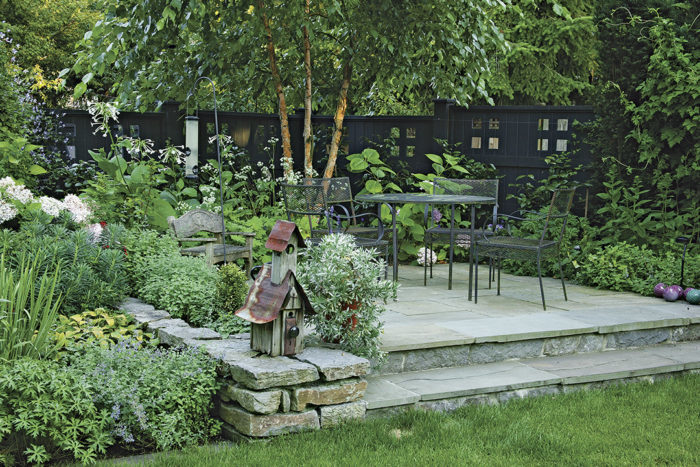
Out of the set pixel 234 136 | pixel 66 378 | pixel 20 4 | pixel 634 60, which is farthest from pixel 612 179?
pixel 20 4

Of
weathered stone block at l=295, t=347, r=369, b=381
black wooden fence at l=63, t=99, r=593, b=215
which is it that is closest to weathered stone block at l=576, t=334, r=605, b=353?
weathered stone block at l=295, t=347, r=369, b=381

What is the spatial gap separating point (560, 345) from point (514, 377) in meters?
0.67

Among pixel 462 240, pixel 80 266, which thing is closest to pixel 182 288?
pixel 80 266

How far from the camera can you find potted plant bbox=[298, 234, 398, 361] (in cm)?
367

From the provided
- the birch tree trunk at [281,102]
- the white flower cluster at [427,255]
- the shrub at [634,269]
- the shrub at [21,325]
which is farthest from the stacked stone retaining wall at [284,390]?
the birch tree trunk at [281,102]

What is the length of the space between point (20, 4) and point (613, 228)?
1446 centimetres

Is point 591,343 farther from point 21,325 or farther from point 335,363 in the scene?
point 21,325

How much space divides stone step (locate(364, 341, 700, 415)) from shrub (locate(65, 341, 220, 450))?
2.58ft

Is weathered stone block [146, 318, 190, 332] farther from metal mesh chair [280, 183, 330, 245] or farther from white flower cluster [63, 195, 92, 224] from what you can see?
metal mesh chair [280, 183, 330, 245]

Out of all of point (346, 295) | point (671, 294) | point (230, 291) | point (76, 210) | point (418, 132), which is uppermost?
point (418, 132)

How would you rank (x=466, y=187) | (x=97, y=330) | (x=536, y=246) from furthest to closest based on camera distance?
(x=466, y=187) < (x=536, y=246) < (x=97, y=330)

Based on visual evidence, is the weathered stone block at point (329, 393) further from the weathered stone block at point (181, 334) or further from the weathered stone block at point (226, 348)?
the weathered stone block at point (181, 334)

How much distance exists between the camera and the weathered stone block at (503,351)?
13.9 feet

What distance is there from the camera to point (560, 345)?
4520 mm
